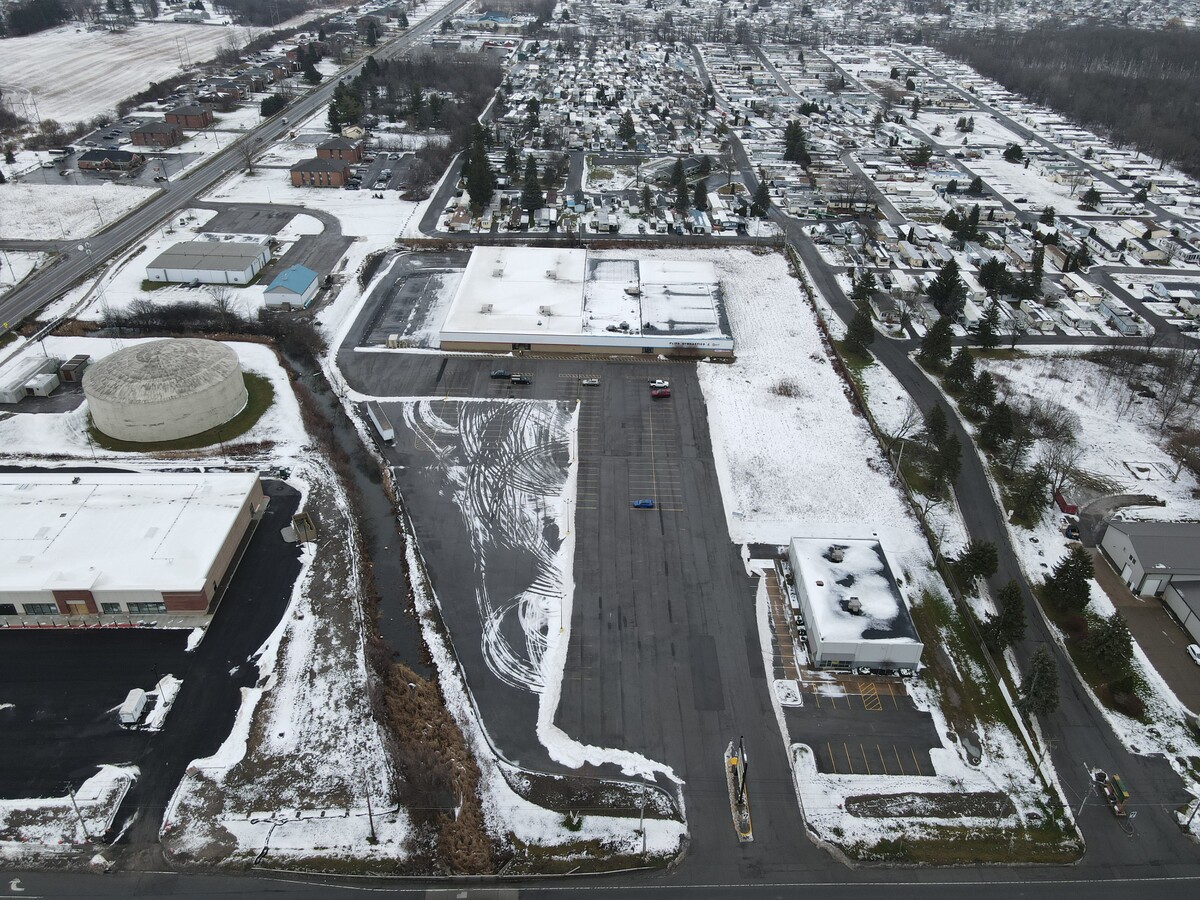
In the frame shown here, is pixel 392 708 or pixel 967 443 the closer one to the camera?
pixel 392 708

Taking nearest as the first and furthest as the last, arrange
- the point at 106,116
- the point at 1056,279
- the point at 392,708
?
1. the point at 392,708
2. the point at 1056,279
3. the point at 106,116

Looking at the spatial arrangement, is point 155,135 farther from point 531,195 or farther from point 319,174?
point 531,195

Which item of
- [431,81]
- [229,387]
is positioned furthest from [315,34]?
[229,387]

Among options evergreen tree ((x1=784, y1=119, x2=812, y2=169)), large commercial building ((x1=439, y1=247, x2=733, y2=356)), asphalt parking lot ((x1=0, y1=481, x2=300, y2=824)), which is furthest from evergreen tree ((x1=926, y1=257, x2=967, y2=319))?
asphalt parking lot ((x1=0, y1=481, x2=300, y2=824))

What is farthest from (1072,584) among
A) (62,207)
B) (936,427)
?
(62,207)

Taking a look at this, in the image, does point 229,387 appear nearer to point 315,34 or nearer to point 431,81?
point 431,81

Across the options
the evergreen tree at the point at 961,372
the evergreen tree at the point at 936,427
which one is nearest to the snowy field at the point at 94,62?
the evergreen tree at the point at 961,372

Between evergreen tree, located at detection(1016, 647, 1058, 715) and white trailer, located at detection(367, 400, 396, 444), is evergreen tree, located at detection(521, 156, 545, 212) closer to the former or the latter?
white trailer, located at detection(367, 400, 396, 444)
